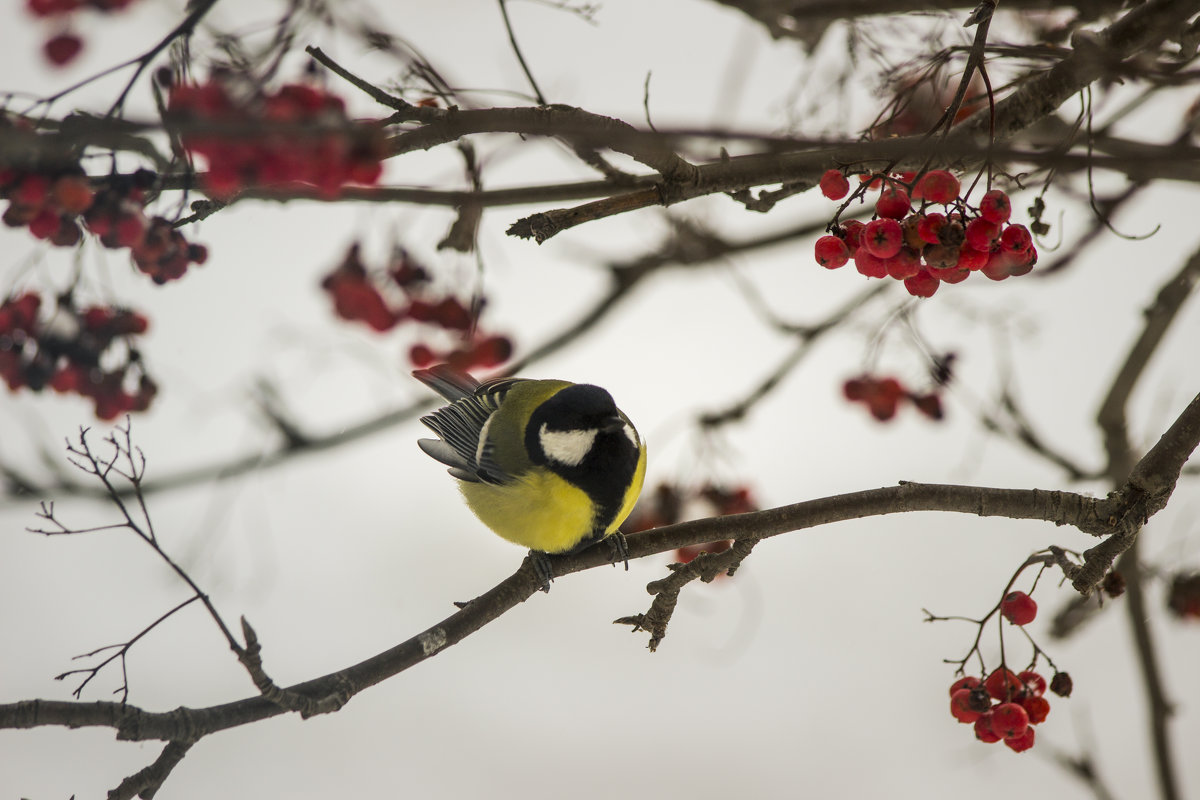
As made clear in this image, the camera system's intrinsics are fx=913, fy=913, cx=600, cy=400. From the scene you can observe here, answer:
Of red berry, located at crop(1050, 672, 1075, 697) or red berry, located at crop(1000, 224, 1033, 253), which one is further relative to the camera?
red berry, located at crop(1050, 672, 1075, 697)

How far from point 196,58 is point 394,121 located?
121 millimetres

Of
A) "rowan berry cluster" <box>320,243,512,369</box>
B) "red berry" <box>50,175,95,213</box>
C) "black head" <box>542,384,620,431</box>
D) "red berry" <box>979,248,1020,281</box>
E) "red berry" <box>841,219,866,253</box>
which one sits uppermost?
"black head" <box>542,384,620,431</box>

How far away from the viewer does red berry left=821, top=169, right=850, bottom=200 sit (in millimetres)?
604

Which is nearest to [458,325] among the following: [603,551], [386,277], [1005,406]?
[386,277]

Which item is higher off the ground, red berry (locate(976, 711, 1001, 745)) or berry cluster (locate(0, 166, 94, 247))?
berry cluster (locate(0, 166, 94, 247))

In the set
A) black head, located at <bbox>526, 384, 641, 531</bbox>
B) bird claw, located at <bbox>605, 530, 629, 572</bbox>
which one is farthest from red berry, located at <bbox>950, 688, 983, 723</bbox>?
black head, located at <bbox>526, 384, 641, 531</bbox>

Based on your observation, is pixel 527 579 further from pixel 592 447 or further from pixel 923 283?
pixel 923 283

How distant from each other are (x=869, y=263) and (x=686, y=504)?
621 mm

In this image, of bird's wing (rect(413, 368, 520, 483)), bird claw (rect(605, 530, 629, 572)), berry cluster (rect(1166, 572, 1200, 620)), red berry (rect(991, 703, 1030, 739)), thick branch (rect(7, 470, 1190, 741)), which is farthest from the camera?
bird's wing (rect(413, 368, 520, 483))

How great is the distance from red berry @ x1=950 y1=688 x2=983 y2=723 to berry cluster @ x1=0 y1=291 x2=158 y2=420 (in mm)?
687

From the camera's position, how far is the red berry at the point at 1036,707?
2.22ft

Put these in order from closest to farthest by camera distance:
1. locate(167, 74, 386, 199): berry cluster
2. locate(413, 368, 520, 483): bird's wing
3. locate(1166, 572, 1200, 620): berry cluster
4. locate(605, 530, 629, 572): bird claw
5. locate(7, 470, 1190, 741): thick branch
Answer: locate(167, 74, 386, 199): berry cluster → locate(7, 470, 1190, 741): thick branch → locate(605, 530, 629, 572): bird claw → locate(1166, 572, 1200, 620): berry cluster → locate(413, 368, 520, 483): bird's wing

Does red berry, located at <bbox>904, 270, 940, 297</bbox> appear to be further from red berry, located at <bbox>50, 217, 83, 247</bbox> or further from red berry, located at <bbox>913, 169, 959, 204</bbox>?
red berry, located at <bbox>50, 217, 83, 247</bbox>

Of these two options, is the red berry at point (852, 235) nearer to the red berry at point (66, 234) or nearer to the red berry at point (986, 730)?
the red berry at point (986, 730)
